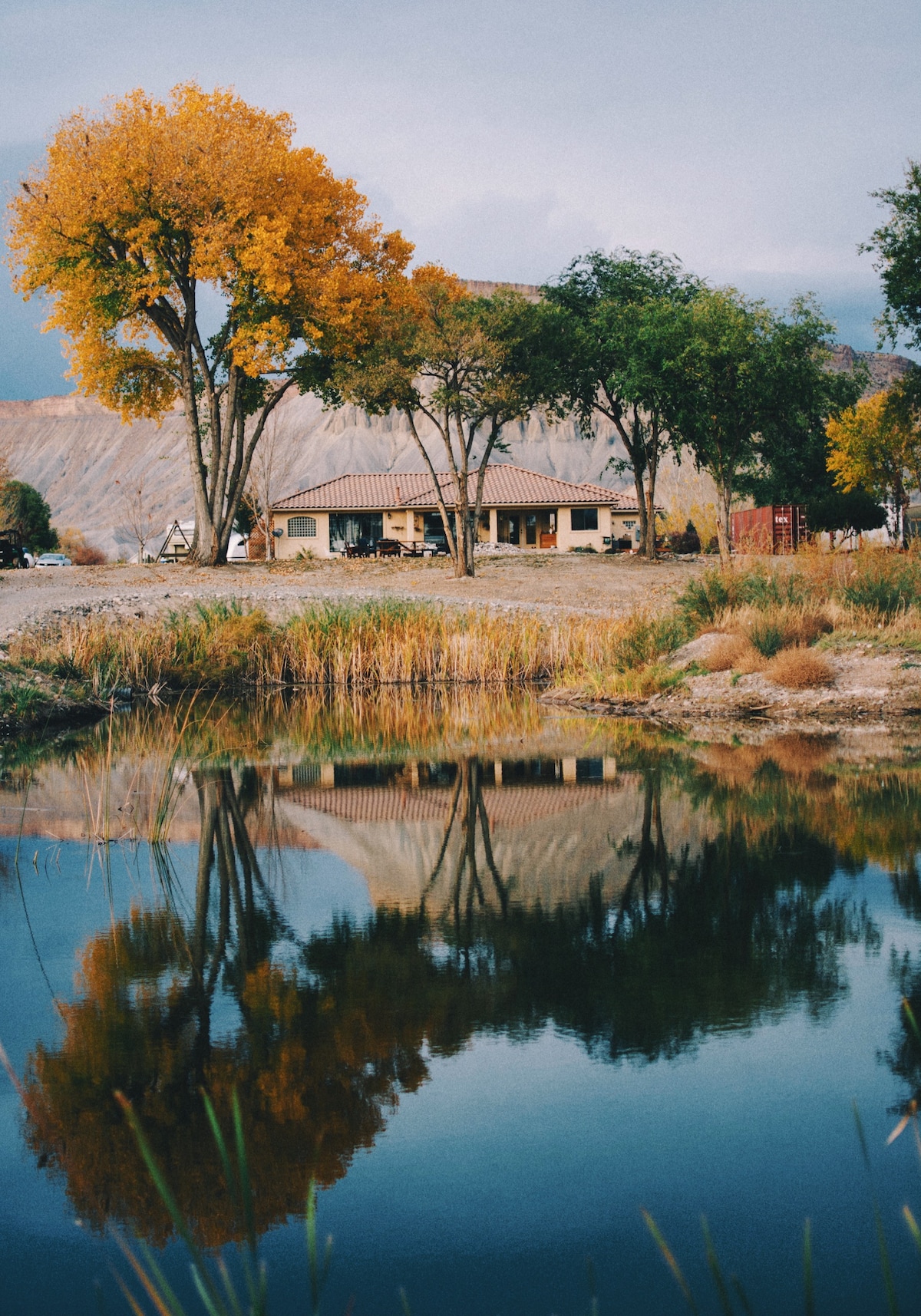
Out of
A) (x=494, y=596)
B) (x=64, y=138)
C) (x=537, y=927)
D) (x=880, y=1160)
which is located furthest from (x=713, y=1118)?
(x=64, y=138)

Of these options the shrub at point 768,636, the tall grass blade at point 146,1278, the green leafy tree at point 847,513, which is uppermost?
the green leafy tree at point 847,513

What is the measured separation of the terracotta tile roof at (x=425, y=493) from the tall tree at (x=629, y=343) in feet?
95.0

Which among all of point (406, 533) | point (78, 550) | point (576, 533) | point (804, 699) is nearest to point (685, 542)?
point (576, 533)

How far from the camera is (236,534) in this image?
90.3 metres

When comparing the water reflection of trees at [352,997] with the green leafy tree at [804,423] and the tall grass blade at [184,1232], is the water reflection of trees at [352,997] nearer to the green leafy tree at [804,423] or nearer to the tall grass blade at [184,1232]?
the tall grass blade at [184,1232]

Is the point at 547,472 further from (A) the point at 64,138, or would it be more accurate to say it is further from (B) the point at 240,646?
(B) the point at 240,646

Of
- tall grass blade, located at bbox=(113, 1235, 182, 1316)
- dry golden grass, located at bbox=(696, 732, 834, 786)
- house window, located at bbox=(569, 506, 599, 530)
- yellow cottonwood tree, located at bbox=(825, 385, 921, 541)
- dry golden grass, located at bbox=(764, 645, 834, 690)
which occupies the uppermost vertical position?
yellow cottonwood tree, located at bbox=(825, 385, 921, 541)

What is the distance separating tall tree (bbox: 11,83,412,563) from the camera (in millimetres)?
30516

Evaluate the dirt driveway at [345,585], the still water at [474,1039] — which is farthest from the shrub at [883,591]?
the still water at [474,1039]

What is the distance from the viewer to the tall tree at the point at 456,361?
3284cm

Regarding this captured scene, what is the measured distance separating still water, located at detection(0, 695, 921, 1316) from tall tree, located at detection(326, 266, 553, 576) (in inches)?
976

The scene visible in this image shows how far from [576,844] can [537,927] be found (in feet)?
6.31

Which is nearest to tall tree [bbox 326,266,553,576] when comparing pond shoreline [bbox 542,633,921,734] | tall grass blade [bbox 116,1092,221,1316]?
pond shoreline [bbox 542,633,921,734]

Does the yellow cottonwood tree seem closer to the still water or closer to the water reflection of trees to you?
the still water
